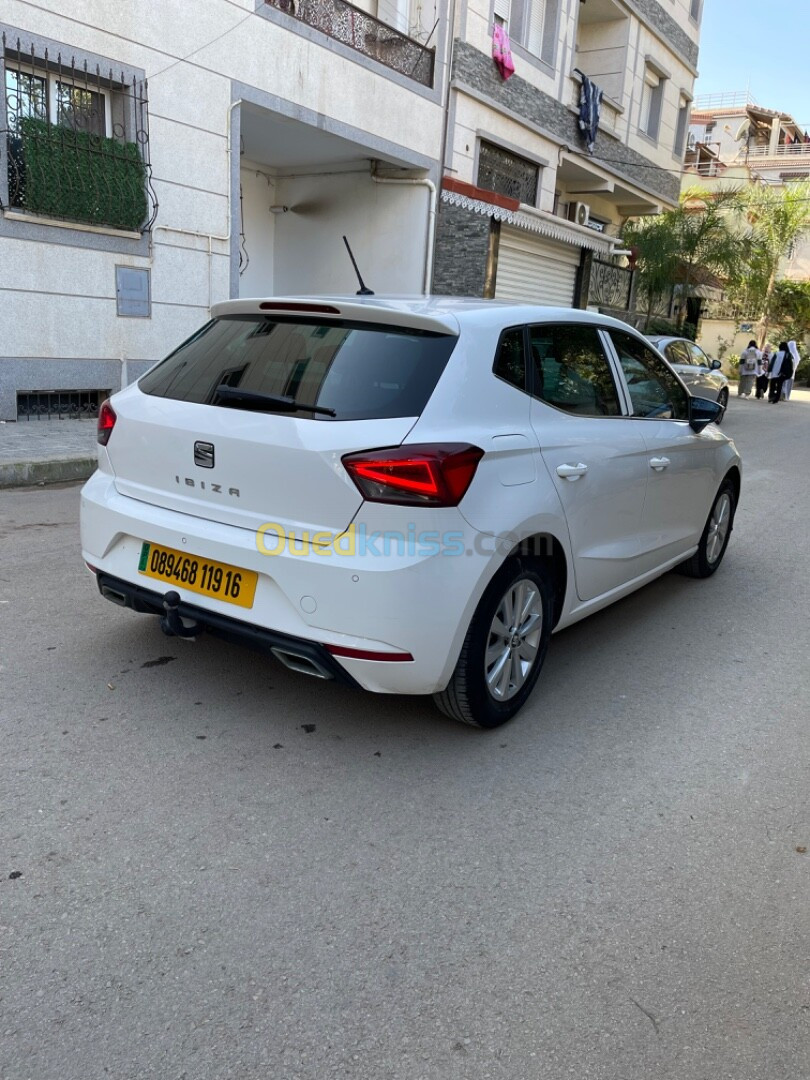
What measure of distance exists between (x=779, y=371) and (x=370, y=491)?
23516 mm

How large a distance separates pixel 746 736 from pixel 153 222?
9385 mm

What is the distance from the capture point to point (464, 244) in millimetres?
15281

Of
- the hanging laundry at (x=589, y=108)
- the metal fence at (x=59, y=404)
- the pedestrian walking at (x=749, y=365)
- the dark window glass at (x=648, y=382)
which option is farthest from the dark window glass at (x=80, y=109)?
the pedestrian walking at (x=749, y=365)

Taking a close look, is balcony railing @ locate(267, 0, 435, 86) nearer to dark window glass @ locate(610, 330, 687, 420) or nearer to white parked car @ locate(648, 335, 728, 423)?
white parked car @ locate(648, 335, 728, 423)

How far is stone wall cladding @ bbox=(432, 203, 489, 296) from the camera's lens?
15.2 m

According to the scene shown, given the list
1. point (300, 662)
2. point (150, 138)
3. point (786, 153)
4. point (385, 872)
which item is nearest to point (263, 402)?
point (300, 662)

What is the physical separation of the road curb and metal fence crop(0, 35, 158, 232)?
10.3 feet

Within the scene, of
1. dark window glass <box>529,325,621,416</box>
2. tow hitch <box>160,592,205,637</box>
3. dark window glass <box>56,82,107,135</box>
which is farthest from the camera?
dark window glass <box>56,82,107,135</box>

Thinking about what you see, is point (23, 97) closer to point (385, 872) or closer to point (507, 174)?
point (385, 872)

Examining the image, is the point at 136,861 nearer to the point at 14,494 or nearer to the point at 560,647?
the point at 560,647

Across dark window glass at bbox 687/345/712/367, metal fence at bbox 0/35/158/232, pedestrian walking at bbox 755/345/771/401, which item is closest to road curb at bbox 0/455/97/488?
metal fence at bbox 0/35/158/232

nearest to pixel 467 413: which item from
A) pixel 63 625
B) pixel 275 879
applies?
pixel 275 879

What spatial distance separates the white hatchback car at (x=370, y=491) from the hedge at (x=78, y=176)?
6.74 meters

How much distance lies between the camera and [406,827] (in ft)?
9.20
